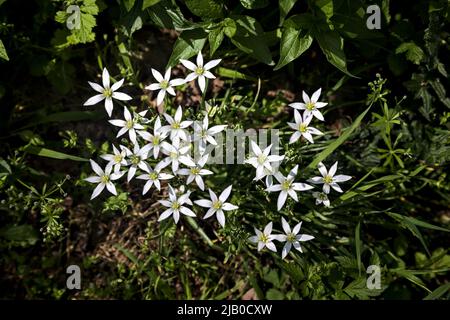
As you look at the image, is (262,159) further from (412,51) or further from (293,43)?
(412,51)

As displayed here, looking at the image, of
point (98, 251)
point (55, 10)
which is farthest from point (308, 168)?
point (55, 10)

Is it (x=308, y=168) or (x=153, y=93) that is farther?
(x=153, y=93)

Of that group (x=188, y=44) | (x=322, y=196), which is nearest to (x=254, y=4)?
(x=188, y=44)

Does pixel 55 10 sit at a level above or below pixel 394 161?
above

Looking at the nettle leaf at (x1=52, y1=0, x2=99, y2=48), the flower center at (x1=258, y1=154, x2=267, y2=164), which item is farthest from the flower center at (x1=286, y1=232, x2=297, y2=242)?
the nettle leaf at (x1=52, y1=0, x2=99, y2=48)

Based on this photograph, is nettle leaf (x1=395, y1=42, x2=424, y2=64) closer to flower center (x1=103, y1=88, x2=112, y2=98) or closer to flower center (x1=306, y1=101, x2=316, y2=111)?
flower center (x1=306, y1=101, x2=316, y2=111)
